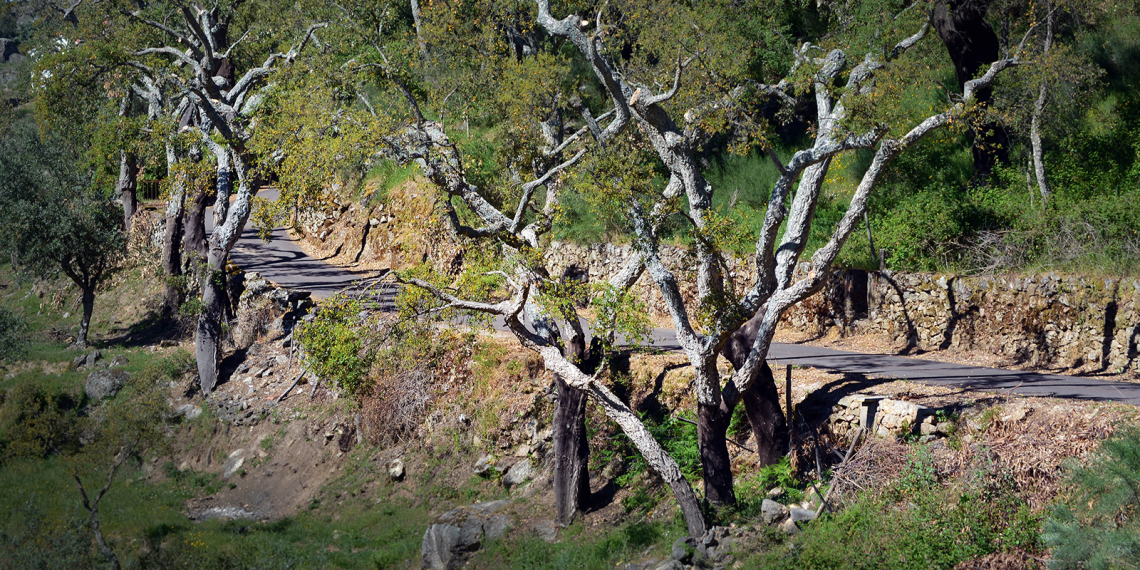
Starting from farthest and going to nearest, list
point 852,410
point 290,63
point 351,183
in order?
1. point 351,183
2. point 290,63
3. point 852,410

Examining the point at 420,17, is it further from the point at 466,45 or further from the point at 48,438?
the point at 48,438

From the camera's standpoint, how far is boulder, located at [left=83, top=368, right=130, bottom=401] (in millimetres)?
24094

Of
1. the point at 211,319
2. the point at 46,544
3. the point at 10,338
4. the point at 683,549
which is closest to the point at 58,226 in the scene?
the point at 10,338

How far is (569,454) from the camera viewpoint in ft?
47.6

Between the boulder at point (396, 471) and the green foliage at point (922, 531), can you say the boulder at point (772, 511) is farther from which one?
the boulder at point (396, 471)

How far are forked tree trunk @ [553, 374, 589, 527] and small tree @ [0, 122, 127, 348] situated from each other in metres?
21.6

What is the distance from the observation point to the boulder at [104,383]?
→ 24094 mm

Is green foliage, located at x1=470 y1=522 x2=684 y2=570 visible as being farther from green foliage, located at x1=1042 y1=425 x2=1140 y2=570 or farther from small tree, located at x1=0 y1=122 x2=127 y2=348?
small tree, located at x1=0 y1=122 x2=127 y2=348

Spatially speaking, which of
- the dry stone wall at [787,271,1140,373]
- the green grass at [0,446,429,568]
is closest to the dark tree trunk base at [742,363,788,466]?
the dry stone wall at [787,271,1140,373]

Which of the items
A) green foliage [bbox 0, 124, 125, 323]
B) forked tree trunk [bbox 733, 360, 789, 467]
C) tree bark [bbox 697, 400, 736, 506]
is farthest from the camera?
green foliage [bbox 0, 124, 125, 323]

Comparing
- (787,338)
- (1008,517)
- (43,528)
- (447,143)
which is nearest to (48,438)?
(43,528)

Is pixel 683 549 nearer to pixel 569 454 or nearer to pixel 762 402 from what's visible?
pixel 762 402

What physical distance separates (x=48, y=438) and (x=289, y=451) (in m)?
7.26

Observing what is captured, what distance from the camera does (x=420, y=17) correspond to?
74.5 feet
